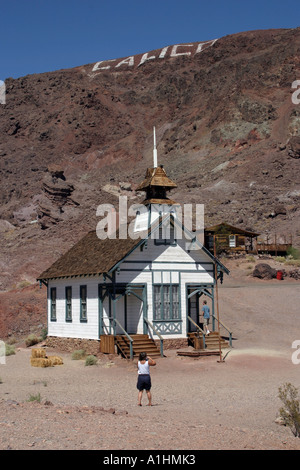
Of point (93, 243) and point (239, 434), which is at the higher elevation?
point (93, 243)

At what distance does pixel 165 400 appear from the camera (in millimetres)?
15203

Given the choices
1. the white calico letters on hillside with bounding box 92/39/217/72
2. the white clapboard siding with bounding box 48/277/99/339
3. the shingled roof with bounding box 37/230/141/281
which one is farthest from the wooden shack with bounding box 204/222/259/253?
the white calico letters on hillside with bounding box 92/39/217/72

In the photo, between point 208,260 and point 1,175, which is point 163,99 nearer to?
point 1,175

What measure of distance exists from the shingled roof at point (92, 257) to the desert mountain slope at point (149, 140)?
1037 inches

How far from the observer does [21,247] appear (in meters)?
68.3

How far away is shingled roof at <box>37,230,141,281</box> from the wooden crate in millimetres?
2638

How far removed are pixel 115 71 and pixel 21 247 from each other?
121204 mm

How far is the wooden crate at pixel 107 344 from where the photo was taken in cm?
2280

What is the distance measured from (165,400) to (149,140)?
11978 cm

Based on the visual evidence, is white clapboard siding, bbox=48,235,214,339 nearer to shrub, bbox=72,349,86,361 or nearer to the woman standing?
shrub, bbox=72,349,86,361

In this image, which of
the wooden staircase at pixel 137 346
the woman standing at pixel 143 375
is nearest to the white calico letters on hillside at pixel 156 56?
the wooden staircase at pixel 137 346

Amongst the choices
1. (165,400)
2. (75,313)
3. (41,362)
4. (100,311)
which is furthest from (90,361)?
(165,400)

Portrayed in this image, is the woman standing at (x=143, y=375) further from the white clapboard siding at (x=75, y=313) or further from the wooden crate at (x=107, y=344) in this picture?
the white clapboard siding at (x=75, y=313)
